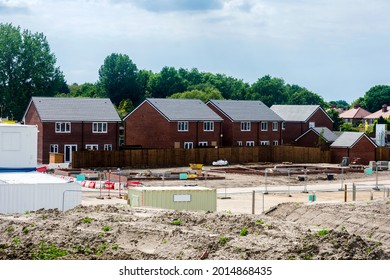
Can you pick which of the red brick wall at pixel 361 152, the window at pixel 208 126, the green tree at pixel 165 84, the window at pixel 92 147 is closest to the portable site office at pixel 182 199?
the window at pixel 92 147

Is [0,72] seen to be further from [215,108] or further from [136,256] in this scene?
[136,256]

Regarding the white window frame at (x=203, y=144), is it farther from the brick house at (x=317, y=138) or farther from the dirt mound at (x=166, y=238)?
the dirt mound at (x=166, y=238)

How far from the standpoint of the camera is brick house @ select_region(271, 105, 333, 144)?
329 feet

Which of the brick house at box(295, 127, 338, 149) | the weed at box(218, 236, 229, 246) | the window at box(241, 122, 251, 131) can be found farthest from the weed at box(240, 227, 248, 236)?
the brick house at box(295, 127, 338, 149)

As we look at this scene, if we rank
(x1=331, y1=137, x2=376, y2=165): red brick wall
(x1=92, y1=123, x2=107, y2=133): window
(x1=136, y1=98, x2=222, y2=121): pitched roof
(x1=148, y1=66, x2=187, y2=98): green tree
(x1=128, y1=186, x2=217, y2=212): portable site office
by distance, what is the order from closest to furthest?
(x1=128, y1=186, x2=217, y2=212): portable site office, (x1=92, y1=123, x2=107, y2=133): window, (x1=331, y1=137, x2=376, y2=165): red brick wall, (x1=136, y1=98, x2=222, y2=121): pitched roof, (x1=148, y1=66, x2=187, y2=98): green tree

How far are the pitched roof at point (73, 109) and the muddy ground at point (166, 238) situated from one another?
4482 cm

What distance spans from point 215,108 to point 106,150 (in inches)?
767

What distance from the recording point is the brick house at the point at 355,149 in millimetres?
84000

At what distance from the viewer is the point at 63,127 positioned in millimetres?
77500

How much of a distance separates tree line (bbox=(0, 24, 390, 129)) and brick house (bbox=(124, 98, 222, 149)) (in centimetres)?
2627

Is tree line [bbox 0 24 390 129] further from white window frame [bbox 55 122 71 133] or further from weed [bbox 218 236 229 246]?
weed [bbox 218 236 229 246]

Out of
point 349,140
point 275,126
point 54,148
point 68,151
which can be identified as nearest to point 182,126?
point 68,151

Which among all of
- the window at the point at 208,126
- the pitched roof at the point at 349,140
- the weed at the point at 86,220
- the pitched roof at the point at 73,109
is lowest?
the weed at the point at 86,220

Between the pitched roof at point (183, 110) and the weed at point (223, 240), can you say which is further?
the pitched roof at point (183, 110)
